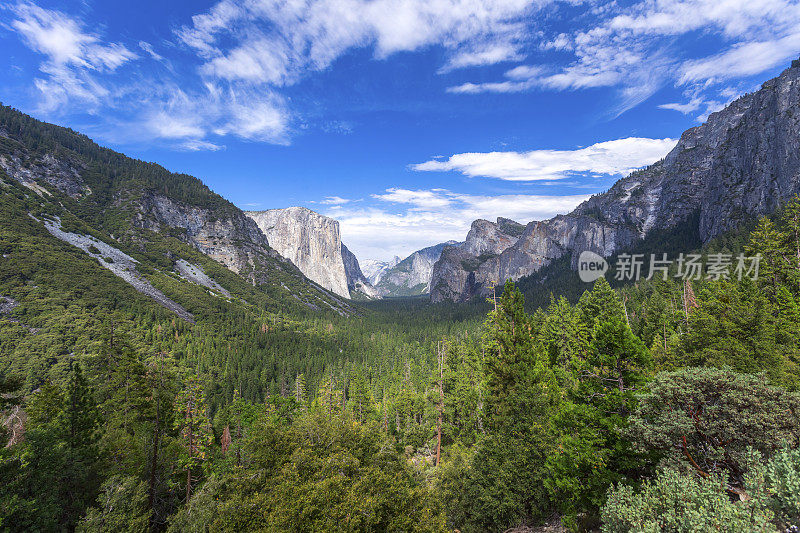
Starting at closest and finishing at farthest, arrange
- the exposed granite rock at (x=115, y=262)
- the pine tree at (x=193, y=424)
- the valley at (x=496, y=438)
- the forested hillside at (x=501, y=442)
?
the forested hillside at (x=501, y=442) → the valley at (x=496, y=438) → the pine tree at (x=193, y=424) → the exposed granite rock at (x=115, y=262)

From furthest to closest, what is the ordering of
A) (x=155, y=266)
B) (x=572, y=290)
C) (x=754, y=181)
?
(x=155, y=266) → (x=572, y=290) → (x=754, y=181)

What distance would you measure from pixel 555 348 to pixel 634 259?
127m

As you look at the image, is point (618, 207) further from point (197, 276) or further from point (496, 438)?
point (197, 276)

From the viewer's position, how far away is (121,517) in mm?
16469

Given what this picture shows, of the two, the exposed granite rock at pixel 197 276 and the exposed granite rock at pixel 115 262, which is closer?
the exposed granite rock at pixel 115 262

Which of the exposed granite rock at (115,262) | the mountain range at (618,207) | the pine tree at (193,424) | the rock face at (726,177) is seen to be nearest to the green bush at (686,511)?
the pine tree at (193,424)

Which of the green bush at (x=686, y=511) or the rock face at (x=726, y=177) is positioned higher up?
the rock face at (x=726, y=177)

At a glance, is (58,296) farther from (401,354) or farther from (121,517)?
(121,517)

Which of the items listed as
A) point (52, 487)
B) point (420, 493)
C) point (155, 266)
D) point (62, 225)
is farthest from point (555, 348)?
point (62, 225)

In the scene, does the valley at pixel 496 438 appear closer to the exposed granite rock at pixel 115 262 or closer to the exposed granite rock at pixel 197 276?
the exposed granite rock at pixel 115 262

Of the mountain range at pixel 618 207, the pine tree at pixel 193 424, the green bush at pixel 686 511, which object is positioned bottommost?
the pine tree at pixel 193 424

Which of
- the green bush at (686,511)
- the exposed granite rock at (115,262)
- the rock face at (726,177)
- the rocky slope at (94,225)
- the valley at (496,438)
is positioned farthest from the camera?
the rocky slope at (94,225)

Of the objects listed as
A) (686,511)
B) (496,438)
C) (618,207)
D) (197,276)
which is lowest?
(197,276)

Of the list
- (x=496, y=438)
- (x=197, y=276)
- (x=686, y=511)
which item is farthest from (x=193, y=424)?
(x=197, y=276)
